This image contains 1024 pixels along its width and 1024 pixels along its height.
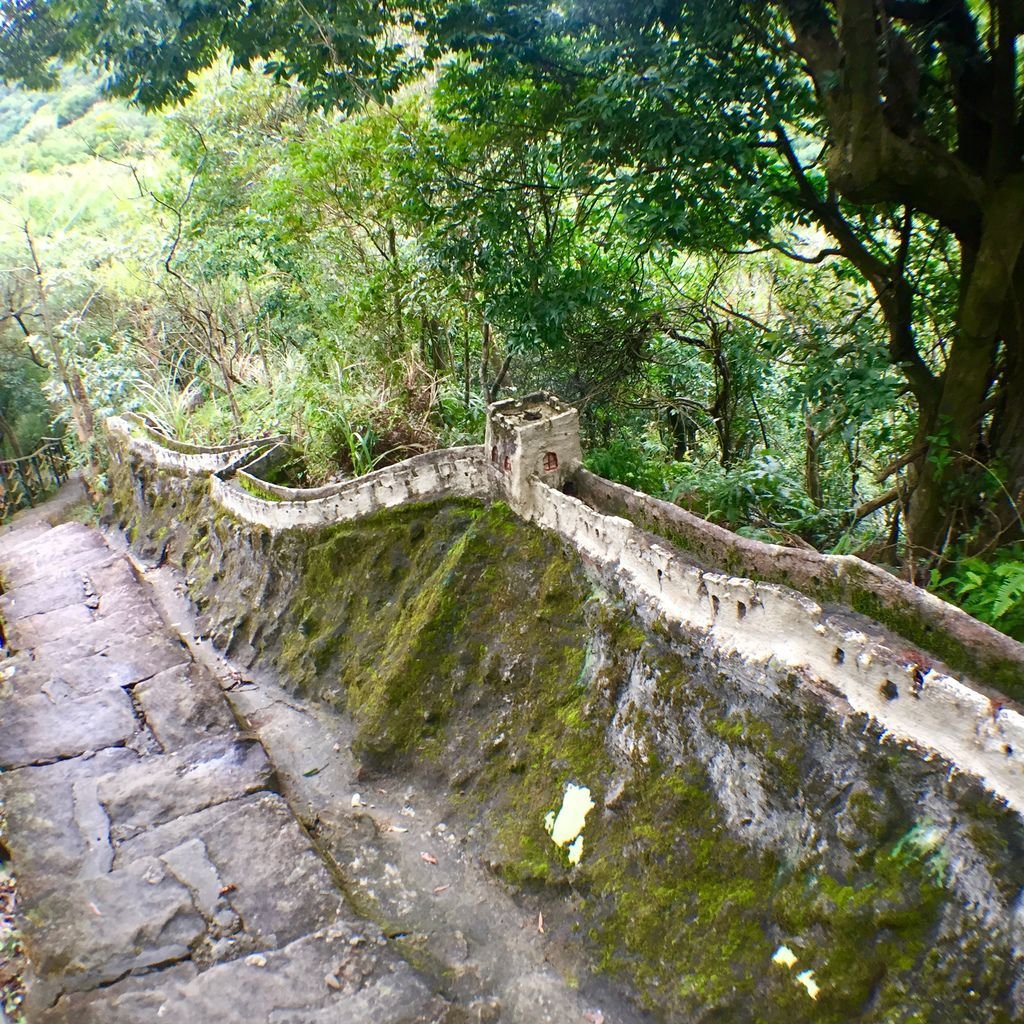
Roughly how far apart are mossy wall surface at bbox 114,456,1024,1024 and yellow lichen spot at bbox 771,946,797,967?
0.09ft

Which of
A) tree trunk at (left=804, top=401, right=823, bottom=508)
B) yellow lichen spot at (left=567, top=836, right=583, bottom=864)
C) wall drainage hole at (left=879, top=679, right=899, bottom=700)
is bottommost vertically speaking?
yellow lichen spot at (left=567, top=836, right=583, bottom=864)

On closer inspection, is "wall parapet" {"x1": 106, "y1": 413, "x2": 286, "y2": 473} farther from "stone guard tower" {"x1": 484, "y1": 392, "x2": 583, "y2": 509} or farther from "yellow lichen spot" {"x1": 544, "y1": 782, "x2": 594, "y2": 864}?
"yellow lichen spot" {"x1": 544, "y1": 782, "x2": 594, "y2": 864}

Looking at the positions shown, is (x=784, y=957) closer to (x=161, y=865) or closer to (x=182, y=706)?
(x=161, y=865)

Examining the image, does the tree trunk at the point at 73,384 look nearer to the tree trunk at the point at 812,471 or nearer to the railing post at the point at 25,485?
the railing post at the point at 25,485

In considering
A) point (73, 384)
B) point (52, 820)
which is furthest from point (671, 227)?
point (73, 384)

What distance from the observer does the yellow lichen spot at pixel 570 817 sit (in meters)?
5.30

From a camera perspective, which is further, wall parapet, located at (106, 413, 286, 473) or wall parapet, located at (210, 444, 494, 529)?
wall parapet, located at (106, 413, 286, 473)

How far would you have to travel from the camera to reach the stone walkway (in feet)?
15.5

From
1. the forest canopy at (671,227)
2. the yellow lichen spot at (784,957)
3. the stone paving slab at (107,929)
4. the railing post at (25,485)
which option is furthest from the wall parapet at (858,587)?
the railing post at (25,485)

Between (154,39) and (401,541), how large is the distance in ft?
15.4

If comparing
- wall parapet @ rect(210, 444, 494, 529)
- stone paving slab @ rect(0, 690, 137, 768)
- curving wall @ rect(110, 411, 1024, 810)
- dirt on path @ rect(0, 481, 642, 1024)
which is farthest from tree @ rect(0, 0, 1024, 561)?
stone paving slab @ rect(0, 690, 137, 768)

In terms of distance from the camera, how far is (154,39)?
586cm

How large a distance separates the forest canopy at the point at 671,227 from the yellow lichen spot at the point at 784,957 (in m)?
2.21

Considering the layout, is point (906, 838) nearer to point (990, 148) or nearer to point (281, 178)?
point (990, 148)
